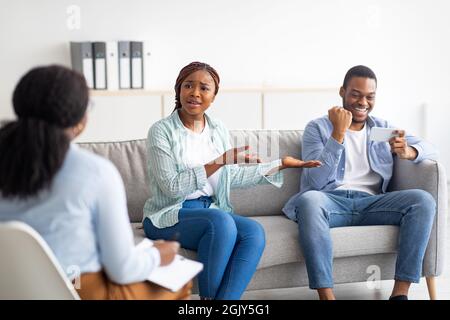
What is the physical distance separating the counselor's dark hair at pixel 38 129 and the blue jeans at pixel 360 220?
4.55 feet

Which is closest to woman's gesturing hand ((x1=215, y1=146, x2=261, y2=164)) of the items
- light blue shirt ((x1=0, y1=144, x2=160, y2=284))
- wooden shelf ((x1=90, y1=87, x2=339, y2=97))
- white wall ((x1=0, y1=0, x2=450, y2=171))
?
light blue shirt ((x1=0, y1=144, x2=160, y2=284))

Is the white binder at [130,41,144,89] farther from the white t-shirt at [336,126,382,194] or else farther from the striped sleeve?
the striped sleeve

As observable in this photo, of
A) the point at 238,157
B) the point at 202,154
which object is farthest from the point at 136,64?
the point at 238,157

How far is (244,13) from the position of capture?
5621 millimetres

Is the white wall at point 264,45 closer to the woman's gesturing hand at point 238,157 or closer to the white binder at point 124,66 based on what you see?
the white binder at point 124,66

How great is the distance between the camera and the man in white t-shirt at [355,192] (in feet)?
9.96

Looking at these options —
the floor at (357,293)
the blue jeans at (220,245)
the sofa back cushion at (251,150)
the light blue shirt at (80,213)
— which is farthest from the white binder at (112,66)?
the light blue shirt at (80,213)

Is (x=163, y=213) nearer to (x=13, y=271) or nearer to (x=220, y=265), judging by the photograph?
(x=220, y=265)

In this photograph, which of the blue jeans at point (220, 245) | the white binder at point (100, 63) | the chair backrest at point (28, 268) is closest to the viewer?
the chair backrest at point (28, 268)

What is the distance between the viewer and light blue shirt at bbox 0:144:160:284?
5.98 ft

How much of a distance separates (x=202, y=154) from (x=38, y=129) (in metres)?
1.25

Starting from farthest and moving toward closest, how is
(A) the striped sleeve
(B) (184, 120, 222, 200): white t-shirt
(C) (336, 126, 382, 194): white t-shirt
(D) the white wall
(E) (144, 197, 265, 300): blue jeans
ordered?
(D) the white wall
(C) (336, 126, 382, 194): white t-shirt
(B) (184, 120, 222, 200): white t-shirt
(A) the striped sleeve
(E) (144, 197, 265, 300): blue jeans

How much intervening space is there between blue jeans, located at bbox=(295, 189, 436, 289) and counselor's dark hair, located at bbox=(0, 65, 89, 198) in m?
1.39

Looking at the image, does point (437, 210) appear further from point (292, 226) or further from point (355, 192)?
point (292, 226)
